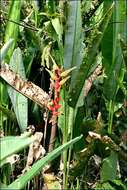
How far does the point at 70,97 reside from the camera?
4.36 feet

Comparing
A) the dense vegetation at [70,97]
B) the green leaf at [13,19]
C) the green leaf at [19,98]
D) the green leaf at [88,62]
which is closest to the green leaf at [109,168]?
the dense vegetation at [70,97]

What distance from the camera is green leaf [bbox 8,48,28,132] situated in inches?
57.2

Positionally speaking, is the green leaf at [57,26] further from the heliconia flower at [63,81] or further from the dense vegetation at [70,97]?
the heliconia flower at [63,81]

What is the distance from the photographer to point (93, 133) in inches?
49.6

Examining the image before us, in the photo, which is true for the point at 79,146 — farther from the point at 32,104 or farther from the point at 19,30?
the point at 19,30

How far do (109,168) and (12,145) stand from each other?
606 mm

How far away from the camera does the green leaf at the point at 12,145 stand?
2.41ft

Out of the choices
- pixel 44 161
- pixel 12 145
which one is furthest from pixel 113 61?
pixel 12 145

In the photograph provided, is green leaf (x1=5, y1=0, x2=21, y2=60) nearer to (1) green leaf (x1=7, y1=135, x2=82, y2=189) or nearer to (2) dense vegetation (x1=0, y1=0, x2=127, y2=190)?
(2) dense vegetation (x1=0, y1=0, x2=127, y2=190)

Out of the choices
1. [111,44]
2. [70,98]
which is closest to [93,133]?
[70,98]

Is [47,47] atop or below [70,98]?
atop

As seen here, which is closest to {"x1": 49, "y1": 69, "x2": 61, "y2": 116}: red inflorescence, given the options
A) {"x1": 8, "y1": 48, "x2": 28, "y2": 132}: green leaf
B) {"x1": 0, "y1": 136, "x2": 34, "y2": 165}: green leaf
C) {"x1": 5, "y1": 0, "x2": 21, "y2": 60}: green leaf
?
{"x1": 8, "y1": 48, "x2": 28, "y2": 132}: green leaf

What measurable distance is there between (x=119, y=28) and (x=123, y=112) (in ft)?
1.00

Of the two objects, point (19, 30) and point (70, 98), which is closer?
point (70, 98)
